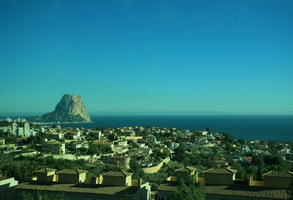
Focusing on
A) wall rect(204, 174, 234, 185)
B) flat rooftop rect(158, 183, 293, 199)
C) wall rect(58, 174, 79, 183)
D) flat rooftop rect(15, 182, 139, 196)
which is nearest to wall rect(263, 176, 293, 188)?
flat rooftop rect(158, 183, 293, 199)

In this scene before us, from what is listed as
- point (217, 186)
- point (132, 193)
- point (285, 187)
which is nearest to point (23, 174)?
point (132, 193)

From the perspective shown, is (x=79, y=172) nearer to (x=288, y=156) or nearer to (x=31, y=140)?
(x=31, y=140)

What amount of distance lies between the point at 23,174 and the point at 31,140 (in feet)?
91.6

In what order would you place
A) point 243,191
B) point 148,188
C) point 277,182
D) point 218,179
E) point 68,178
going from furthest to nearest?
point 68,178
point 148,188
point 218,179
point 277,182
point 243,191

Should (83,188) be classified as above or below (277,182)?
below

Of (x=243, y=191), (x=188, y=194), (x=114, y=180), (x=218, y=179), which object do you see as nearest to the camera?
(x=188, y=194)

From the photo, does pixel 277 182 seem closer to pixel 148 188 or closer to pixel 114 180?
pixel 148 188

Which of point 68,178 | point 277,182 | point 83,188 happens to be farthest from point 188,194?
point 68,178

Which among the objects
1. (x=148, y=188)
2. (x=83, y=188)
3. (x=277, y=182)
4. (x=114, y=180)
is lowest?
(x=148, y=188)

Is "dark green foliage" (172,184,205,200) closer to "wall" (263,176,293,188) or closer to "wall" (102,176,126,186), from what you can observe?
"wall" (263,176,293,188)

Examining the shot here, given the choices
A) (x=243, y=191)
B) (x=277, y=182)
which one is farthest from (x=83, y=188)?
(x=277, y=182)

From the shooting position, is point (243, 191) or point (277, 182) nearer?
point (243, 191)

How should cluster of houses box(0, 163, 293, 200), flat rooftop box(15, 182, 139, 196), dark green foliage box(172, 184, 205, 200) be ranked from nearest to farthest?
dark green foliage box(172, 184, 205, 200)
cluster of houses box(0, 163, 293, 200)
flat rooftop box(15, 182, 139, 196)

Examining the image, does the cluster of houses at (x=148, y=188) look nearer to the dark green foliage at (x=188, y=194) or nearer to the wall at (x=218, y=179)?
the wall at (x=218, y=179)
